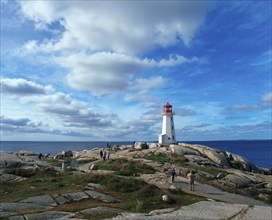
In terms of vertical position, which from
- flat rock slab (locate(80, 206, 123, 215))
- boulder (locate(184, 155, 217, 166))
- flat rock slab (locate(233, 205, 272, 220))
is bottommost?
flat rock slab (locate(233, 205, 272, 220))

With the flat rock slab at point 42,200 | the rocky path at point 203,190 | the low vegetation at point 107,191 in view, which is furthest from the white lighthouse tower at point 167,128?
the flat rock slab at point 42,200

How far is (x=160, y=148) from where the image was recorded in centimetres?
5903

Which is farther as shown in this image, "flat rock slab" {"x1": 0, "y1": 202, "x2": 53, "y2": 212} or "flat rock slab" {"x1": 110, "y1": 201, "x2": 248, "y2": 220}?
"flat rock slab" {"x1": 0, "y1": 202, "x2": 53, "y2": 212}

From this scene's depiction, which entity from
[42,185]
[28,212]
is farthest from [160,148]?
[28,212]

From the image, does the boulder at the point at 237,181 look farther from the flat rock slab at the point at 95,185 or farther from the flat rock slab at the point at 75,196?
the flat rock slab at the point at 75,196

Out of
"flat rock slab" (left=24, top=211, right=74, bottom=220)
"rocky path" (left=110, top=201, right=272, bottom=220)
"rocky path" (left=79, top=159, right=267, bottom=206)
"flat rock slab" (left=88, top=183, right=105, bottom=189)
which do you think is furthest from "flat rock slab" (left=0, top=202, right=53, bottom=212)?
"rocky path" (left=79, top=159, right=267, bottom=206)

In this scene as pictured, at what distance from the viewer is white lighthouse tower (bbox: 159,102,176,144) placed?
2554 inches

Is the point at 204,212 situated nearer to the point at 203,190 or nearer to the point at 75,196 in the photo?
the point at 75,196

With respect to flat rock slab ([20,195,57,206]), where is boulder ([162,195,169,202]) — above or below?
above

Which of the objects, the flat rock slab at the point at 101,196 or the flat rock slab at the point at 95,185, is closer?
the flat rock slab at the point at 101,196

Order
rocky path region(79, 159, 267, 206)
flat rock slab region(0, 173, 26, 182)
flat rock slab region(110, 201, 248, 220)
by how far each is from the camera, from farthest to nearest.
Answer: flat rock slab region(0, 173, 26, 182) → rocky path region(79, 159, 267, 206) → flat rock slab region(110, 201, 248, 220)

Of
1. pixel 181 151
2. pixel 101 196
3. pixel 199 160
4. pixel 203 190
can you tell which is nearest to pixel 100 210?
pixel 101 196

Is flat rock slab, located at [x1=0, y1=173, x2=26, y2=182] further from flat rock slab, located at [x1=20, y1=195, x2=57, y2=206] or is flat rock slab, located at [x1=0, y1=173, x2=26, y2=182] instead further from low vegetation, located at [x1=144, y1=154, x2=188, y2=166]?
low vegetation, located at [x1=144, y1=154, x2=188, y2=166]

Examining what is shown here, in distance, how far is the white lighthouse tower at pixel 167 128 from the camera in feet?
213
